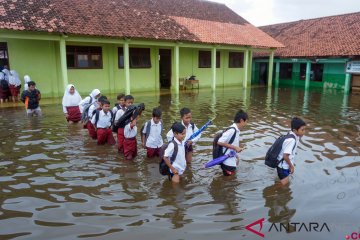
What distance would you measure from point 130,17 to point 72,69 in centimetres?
424

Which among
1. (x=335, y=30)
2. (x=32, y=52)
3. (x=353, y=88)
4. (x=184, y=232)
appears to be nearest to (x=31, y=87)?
(x=32, y=52)

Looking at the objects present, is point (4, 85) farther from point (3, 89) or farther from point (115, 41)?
point (115, 41)

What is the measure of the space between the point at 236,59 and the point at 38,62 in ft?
48.5

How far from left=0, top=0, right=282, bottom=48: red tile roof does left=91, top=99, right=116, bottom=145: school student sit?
766 centimetres

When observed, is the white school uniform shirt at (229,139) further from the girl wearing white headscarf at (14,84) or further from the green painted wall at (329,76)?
the green painted wall at (329,76)

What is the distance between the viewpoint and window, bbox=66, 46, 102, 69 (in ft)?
52.1

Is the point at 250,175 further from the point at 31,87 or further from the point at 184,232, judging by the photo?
the point at 31,87

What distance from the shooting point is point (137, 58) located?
18688 mm

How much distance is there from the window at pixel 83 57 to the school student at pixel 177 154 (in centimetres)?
1272

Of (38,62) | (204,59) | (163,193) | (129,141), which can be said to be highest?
(204,59)

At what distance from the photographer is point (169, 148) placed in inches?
188

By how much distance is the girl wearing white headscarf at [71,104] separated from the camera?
9105 mm

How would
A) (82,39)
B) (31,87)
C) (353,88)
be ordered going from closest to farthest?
(31,87) → (82,39) → (353,88)

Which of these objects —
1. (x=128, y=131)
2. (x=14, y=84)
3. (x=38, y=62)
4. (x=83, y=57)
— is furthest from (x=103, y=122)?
(x=83, y=57)
